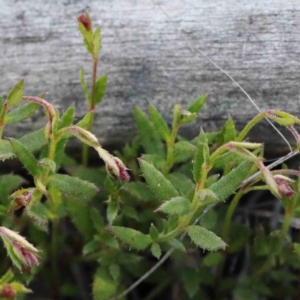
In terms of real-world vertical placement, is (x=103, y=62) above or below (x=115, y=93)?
above

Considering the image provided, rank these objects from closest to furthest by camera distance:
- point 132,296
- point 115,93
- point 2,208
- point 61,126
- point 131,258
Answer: point 61,126 < point 2,208 < point 131,258 < point 115,93 < point 132,296

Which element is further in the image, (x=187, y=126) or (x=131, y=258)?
(x=187, y=126)

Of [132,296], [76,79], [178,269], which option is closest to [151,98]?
[76,79]

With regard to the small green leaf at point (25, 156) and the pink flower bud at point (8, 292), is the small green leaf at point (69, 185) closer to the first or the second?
the small green leaf at point (25, 156)

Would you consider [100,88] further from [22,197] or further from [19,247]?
[19,247]

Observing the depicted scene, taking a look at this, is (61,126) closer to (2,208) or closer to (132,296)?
(2,208)

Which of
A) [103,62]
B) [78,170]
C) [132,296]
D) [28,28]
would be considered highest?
[28,28]

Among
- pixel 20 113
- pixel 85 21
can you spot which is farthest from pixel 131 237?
pixel 85 21
